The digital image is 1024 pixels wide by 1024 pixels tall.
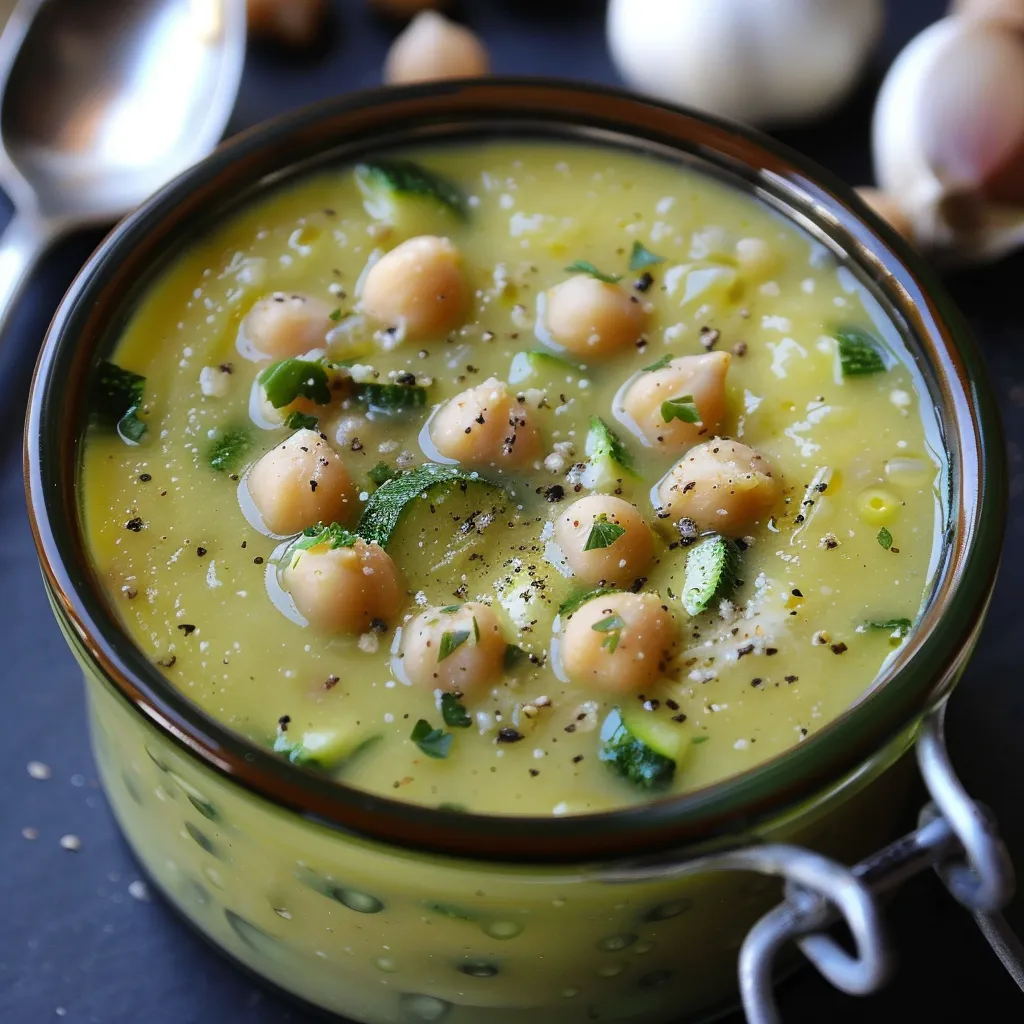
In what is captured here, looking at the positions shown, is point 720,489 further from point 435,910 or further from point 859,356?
point 435,910

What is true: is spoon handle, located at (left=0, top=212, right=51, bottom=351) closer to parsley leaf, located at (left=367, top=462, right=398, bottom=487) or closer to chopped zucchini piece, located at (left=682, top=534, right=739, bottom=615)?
parsley leaf, located at (left=367, top=462, right=398, bottom=487)

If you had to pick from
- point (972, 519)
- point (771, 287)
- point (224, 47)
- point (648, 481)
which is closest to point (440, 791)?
point (648, 481)

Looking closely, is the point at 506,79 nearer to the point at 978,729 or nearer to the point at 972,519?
the point at 972,519

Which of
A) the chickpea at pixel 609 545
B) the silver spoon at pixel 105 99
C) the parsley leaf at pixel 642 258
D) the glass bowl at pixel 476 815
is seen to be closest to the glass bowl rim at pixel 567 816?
the glass bowl at pixel 476 815

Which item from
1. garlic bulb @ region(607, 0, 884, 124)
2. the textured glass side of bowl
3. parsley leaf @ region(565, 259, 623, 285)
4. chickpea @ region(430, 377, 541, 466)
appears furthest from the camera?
garlic bulb @ region(607, 0, 884, 124)

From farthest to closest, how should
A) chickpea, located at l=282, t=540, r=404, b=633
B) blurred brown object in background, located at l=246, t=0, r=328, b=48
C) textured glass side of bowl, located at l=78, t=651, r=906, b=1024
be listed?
blurred brown object in background, located at l=246, t=0, r=328, b=48, chickpea, located at l=282, t=540, r=404, b=633, textured glass side of bowl, located at l=78, t=651, r=906, b=1024

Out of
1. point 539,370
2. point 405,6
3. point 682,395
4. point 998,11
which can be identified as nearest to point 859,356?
point 682,395

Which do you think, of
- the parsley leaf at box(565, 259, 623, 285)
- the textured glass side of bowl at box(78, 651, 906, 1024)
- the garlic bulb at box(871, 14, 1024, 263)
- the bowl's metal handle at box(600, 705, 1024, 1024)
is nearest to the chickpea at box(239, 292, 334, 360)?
the parsley leaf at box(565, 259, 623, 285)

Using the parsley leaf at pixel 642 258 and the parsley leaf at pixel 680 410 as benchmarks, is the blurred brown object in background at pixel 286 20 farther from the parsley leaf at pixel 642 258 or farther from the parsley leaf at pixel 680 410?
the parsley leaf at pixel 680 410
